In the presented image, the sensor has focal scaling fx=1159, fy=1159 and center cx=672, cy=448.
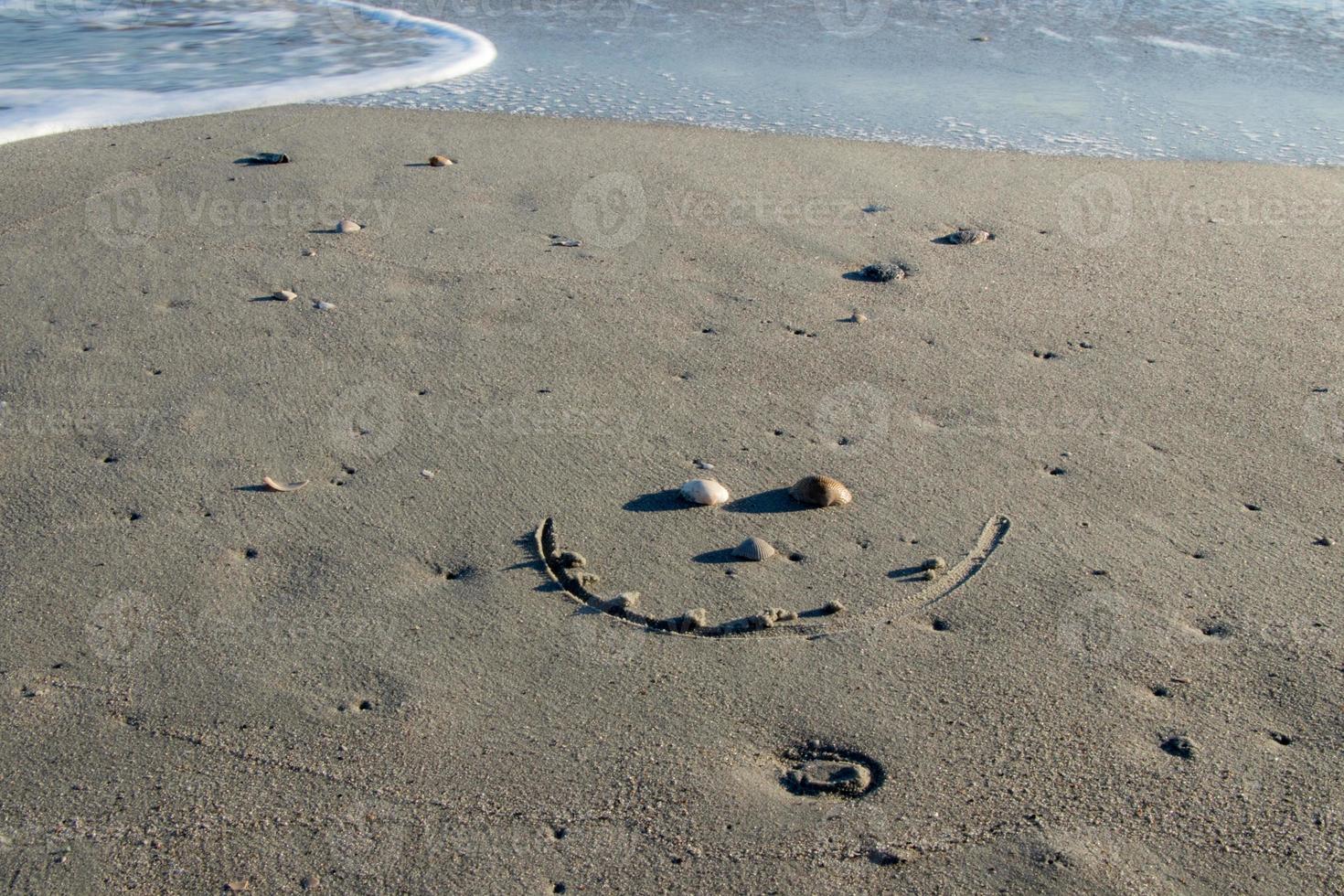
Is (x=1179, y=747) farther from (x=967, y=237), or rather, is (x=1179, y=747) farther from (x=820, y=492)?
(x=967, y=237)

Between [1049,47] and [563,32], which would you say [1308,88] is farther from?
[563,32]

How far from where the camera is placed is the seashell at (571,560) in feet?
8.34

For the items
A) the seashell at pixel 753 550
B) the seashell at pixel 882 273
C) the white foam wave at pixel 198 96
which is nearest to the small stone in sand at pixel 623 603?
the seashell at pixel 753 550

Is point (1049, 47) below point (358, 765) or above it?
above

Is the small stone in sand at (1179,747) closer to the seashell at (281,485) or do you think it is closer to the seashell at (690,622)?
the seashell at (690,622)

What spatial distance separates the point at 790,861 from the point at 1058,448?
5.04 ft

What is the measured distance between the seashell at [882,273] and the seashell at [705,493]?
1.39 meters

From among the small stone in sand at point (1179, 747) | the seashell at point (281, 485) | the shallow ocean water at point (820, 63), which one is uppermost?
the shallow ocean water at point (820, 63)

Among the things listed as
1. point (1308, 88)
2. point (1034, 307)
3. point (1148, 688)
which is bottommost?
point (1148, 688)

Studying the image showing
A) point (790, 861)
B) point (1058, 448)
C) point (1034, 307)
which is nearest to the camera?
point (790, 861)

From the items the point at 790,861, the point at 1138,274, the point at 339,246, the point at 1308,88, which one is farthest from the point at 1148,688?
the point at 1308,88

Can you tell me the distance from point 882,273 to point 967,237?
491 millimetres

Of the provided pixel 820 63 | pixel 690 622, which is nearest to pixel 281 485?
pixel 690 622

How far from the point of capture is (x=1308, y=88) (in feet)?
20.6
